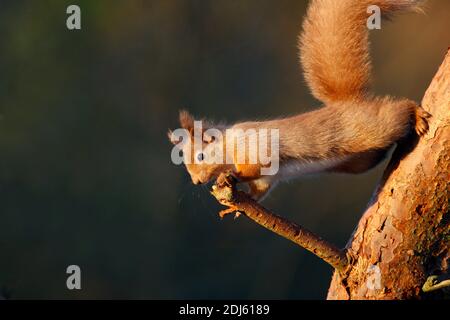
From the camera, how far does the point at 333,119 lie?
7.09 feet

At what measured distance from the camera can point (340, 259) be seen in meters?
1.94

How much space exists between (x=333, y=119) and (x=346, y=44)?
23 cm

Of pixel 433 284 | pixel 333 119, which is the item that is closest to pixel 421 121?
pixel 333 119

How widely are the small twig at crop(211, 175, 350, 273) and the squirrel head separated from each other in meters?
0.17

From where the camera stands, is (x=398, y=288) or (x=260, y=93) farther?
(x=260, y=93)

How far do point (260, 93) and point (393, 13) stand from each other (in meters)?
3.07

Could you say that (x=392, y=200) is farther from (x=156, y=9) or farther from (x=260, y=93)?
(x=156, y=9)

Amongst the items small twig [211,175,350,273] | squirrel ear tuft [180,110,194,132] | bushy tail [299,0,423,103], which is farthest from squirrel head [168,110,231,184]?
bushy tail [299,0,423,103]

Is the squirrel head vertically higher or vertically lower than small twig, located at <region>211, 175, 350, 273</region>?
higher

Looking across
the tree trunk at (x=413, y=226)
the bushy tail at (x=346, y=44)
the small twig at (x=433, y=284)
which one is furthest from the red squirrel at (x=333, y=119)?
the small twig at (x=433, y=284)

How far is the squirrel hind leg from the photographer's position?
6.33 ft

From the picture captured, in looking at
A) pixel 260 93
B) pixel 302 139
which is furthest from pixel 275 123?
pixel 260 93

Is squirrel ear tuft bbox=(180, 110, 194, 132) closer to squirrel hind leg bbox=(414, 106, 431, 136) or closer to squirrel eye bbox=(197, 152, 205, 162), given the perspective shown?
squirrel eye bbox=(197, 152, 205, 162)
